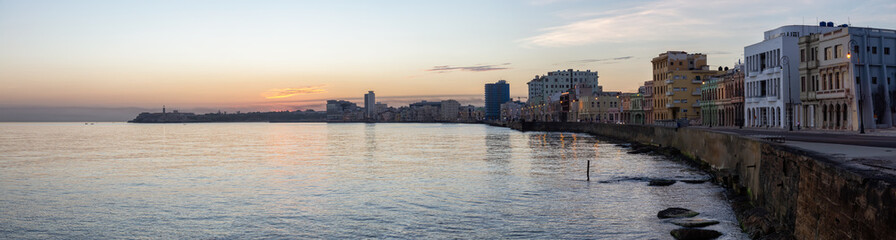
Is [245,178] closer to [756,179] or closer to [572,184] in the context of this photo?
[572,184]

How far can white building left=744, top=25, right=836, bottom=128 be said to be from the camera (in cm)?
7475

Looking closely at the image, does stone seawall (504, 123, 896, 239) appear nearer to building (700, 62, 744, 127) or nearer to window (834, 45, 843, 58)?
window (834, 45, 843, 58)

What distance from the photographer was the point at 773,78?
78312 mm

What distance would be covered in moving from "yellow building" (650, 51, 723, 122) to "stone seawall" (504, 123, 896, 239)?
88607mm

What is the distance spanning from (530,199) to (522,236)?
902cm

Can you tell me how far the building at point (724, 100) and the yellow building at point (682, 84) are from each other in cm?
1031

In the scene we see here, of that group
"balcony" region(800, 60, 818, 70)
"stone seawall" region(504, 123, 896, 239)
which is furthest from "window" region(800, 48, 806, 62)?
"stone seawall" region(504, 123, 896, 239)

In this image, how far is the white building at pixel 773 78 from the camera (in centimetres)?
7475

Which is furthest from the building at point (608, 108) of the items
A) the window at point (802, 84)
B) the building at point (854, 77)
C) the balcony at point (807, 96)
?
the building at point (854, 77)

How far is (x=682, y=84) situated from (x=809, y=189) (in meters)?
112

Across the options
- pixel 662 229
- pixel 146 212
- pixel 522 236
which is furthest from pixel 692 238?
pixel 146 212

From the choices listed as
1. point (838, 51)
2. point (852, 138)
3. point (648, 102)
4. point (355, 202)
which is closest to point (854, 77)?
point (838, 51)

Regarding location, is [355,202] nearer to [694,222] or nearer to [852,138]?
[694,222]


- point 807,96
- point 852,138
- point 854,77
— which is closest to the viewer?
point 852,138
